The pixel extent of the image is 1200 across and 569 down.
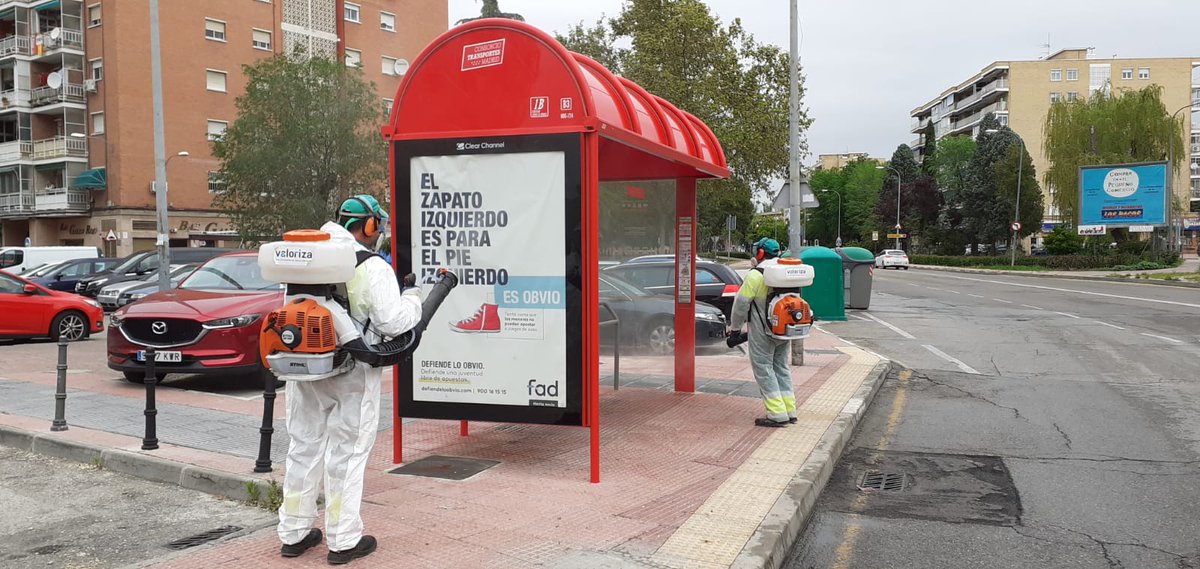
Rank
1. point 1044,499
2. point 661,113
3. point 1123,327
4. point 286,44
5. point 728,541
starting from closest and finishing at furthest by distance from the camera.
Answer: point 728,541
point 1044,499
point 661,113
point 1123,327
point 286,44

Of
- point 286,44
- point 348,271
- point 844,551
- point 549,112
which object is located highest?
Result: point 286,44

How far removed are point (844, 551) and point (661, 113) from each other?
13.0ft

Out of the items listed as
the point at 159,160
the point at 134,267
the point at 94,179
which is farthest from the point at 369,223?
the point at 94,179

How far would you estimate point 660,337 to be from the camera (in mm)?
12836

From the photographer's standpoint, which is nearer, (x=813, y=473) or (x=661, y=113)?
→ (x=813, y=473)

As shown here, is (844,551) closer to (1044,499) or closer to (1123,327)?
(1044,499)

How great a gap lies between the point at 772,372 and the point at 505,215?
2.95 metres

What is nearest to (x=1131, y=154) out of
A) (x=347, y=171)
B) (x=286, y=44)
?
(x=347, y=171)

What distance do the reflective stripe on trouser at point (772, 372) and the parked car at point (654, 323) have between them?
422 cm

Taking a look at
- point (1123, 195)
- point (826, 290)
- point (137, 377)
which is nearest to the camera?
point (137, 377)

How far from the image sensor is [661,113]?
7.29 m

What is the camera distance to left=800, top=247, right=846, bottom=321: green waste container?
1767 centimetres

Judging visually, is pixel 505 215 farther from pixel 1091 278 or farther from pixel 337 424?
pixel 1091 278

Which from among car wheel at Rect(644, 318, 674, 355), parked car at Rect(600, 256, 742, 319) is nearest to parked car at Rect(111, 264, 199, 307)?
parked car at Rect(600, 256, 742, 319)
